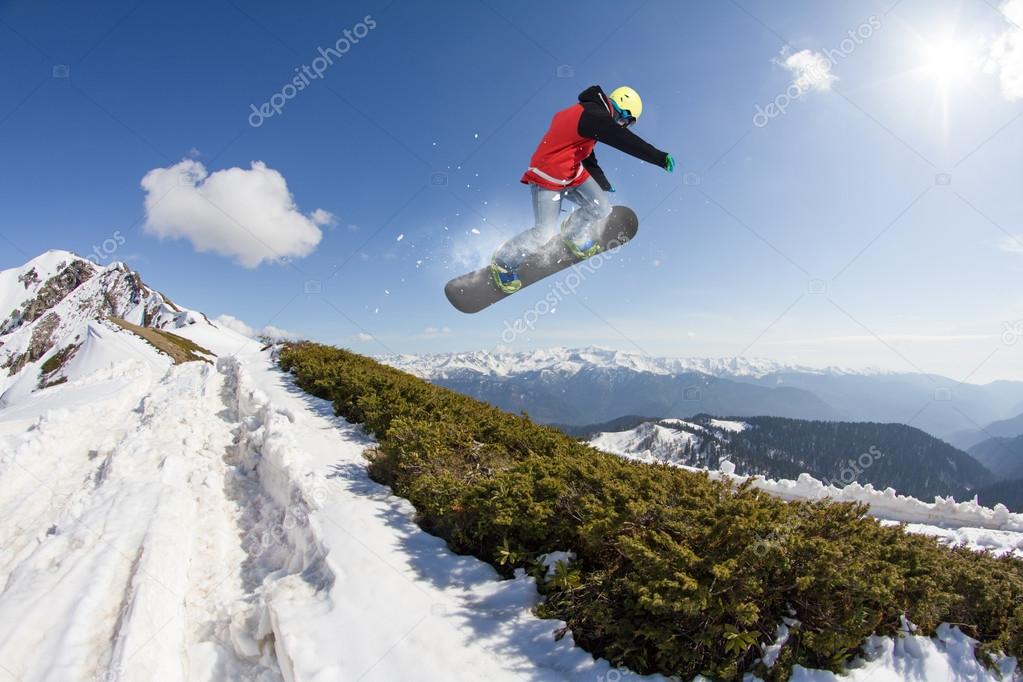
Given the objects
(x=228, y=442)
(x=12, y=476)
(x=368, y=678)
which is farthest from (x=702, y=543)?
(x=12, y=476)

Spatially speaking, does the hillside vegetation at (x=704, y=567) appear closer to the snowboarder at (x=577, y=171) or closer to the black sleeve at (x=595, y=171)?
the snowboarder at (x=577, y=171)

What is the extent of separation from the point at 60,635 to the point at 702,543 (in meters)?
7.15

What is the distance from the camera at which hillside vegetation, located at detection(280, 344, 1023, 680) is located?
3.79 m

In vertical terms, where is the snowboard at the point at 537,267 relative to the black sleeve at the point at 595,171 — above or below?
below

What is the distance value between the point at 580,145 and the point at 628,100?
84 centimetres

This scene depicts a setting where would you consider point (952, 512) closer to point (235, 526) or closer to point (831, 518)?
point (831, 518)

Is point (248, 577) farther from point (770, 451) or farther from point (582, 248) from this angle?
point (770, 451)

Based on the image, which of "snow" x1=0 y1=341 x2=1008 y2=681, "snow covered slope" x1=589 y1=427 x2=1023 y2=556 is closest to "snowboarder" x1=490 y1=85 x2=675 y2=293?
"snow" x1=0 y1=341 x2=1008 y2=681

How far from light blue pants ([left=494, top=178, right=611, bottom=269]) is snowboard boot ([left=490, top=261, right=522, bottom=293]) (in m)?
0.08

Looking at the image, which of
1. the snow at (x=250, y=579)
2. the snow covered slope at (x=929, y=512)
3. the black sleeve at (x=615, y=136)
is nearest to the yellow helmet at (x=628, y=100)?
the black sleeve at (x=615, y=136)

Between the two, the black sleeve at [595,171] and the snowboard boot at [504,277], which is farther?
the snowboard boot at [504,277]

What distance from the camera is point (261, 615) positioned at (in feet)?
16.0

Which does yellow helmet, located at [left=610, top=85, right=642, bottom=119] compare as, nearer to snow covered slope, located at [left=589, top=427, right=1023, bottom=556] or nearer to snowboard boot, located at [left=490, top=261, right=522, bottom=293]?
snowboard boot, located at [left=490, top=261, right=522, bottom=293]

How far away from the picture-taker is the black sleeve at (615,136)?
5.35 m
